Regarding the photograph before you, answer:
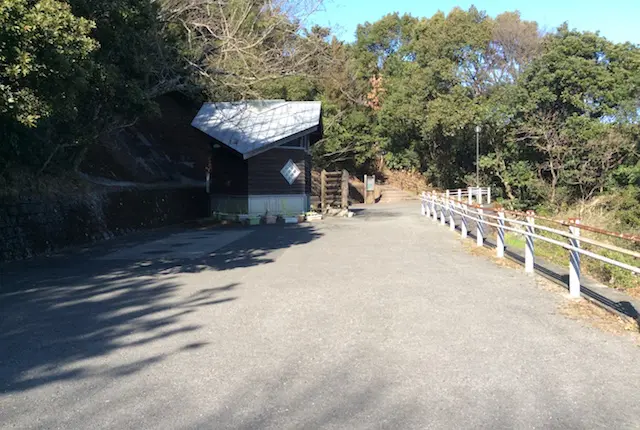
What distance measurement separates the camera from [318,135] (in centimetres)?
2891

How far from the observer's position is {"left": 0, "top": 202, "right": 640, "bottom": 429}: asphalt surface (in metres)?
4.17

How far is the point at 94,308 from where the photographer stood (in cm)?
780

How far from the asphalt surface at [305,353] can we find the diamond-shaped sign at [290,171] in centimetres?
1407

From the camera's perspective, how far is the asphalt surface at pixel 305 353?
4.17 m

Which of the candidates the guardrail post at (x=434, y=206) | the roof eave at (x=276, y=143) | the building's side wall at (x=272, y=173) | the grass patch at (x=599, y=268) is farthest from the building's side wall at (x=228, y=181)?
the grass patch at (x=599, y=268)

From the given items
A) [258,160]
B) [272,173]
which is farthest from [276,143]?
[272,173]

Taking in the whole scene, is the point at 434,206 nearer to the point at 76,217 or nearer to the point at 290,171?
the point at 290,171

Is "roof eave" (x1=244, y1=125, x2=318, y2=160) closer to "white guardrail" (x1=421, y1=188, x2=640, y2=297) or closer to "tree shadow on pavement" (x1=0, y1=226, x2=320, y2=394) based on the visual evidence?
"white guardrail" (x1=421, y1=188, x2=640, y2=297)

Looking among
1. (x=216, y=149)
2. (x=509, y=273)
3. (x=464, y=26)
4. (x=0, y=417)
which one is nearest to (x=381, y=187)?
(x=464, y=26)

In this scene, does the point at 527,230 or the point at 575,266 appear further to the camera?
the point at 527,230

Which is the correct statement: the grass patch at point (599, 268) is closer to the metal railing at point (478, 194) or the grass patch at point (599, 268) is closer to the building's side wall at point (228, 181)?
the building's side wall at point (228, 181)

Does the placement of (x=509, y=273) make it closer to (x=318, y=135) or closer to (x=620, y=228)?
(x=620, y=228)

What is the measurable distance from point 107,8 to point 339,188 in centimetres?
1941

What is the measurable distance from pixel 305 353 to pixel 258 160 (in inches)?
745
